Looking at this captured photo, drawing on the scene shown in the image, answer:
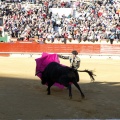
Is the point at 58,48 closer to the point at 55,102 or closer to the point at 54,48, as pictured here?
the point at 54,48

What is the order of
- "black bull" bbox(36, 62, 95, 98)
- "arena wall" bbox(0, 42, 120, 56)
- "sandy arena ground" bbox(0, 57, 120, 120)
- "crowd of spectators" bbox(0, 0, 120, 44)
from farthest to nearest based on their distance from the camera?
"crowd of spectators" bbox(0, 0, 120, 44) → "arena wall" bbox(0, 42, 120, 56) → "black bull" bbox(36, 62, 95, 98) → "sandy arena ground" bbox(0, 57, 120, 120)

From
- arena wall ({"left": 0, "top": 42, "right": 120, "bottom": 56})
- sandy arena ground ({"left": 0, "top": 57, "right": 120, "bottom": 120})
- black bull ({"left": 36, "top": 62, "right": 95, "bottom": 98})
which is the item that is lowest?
arena wall ({"left": 0, "top": 42, "right": 120, "bottom": 56})

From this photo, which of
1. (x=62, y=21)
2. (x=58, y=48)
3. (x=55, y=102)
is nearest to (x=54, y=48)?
(x=58, y=48)

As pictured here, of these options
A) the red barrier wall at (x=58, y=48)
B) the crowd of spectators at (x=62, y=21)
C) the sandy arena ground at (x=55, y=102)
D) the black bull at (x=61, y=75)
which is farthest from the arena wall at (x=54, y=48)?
the black bull at (x=61, y=75)

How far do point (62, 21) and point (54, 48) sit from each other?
600cm

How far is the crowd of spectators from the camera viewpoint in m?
24.8

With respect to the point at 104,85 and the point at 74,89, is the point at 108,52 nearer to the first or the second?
the point at 104,85

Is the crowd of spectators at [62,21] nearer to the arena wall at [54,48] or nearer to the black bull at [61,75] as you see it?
the arena wall at [54,48]

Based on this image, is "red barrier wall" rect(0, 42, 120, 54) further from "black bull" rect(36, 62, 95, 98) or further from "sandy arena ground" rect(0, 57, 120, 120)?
"black bull" rect(36, 62, 95, 98)

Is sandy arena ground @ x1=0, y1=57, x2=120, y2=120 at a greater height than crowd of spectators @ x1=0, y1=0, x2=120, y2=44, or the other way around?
crowd of spectators @ x1=0, y1=0, x2=120, y2=44

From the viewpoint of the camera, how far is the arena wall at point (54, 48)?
21250 mm

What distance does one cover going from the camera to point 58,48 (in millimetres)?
21516

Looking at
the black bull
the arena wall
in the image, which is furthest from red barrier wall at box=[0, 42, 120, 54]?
the black bull

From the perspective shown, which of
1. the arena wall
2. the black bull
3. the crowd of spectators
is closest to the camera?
the black bull
